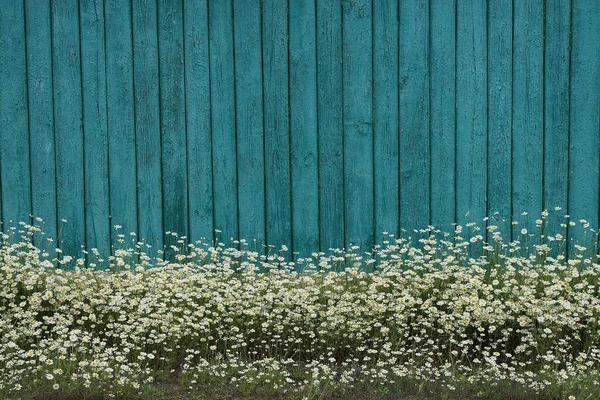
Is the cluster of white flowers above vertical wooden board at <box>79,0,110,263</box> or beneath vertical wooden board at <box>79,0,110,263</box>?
beneath

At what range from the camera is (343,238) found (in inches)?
259

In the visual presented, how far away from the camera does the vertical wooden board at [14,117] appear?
6.61m

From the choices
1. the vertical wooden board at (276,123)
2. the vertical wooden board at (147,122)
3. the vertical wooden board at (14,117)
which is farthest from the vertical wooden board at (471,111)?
the vertical wooden board at (14,117)

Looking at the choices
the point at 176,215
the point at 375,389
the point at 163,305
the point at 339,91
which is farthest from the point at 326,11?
the point at 375,389

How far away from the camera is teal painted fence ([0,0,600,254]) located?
6.49m

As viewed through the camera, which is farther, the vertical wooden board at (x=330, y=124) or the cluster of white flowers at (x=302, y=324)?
the vertical wooden board at (x=330, y=124)

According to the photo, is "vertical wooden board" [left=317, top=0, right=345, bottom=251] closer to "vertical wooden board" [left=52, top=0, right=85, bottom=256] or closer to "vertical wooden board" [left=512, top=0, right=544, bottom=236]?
"vertical wooden board" [left=512, top=0, right=544, bottom=236]

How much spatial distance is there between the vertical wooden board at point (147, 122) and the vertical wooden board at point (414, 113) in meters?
1.63

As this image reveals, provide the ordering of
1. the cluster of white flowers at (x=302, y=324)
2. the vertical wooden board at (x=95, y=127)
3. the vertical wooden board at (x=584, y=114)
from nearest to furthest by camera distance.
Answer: the cluster of white flowers at (x=302, y=324) → the vertical wooden board at (x=584, y=114) → the vertical wooden board at (x=95, y=127)

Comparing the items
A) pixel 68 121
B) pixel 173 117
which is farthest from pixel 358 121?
pixel 68 121

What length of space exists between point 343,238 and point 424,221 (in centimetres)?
55

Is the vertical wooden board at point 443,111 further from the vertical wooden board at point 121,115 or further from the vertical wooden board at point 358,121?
the vertical wooden board at point 121,115

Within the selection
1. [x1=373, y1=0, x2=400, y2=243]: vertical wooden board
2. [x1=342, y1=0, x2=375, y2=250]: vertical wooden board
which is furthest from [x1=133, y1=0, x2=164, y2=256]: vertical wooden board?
[x1=373, y1=0, x2=400, y2=243]: vertical wooden board

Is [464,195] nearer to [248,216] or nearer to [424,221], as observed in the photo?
[424,221]
